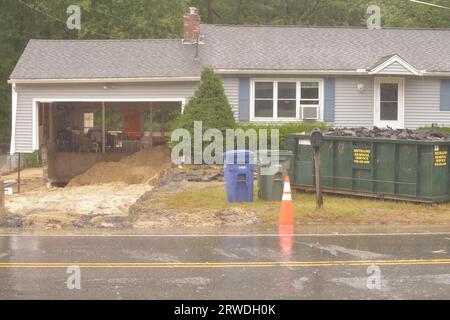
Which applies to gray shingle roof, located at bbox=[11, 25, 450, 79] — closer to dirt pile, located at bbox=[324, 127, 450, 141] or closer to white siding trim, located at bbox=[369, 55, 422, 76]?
white siding trim, located at bbox=[369, 55, 422, 76]

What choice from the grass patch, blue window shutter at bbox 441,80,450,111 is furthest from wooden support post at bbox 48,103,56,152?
blue window shutter at bbox 441,80,450,111

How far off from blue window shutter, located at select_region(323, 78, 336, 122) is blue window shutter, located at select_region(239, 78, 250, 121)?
2.79 metres

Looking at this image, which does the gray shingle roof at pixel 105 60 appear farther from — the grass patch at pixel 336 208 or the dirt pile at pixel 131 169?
the grass patch at pixel 336 208

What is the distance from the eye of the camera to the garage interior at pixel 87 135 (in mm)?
31250

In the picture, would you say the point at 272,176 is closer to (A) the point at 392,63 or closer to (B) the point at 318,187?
(B) the point at 318,187

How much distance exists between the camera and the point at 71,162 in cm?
3183

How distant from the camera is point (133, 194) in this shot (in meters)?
21.7

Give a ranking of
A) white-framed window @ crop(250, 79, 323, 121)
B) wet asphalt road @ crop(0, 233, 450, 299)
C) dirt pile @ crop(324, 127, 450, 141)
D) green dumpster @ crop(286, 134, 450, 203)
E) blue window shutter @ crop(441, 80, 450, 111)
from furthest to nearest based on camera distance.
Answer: blue window shutter @ crop(441, 80, 450, 111) → white-framed window @ crop(250, 79, 323, 121) → dirt pile @ crop(324, 127, 450, 141) → green dumpster @ crop(286, 134, 450, 203) → wet asphalt road @ crop(0, 233, 450, 299)

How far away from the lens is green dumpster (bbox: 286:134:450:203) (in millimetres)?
17875

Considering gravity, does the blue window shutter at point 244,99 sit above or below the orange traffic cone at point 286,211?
above

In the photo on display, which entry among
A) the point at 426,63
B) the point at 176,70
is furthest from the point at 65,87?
the point at 426,63

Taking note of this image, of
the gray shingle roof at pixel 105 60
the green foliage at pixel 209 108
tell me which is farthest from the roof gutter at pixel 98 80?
the green foliage at pixel 209 108

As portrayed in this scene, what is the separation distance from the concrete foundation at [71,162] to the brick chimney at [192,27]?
228 inches

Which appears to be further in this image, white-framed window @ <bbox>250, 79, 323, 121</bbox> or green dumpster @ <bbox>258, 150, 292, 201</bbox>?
white-framed window @ <bbox>250, 79, 323, 121</bbox>
